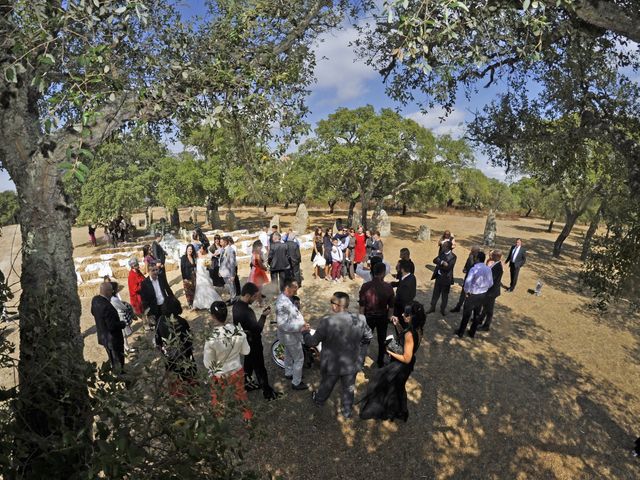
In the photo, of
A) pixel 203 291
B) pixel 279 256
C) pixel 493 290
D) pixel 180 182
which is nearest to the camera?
pixel 493 290

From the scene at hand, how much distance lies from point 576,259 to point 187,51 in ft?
81.6

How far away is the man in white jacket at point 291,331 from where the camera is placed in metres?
6.35

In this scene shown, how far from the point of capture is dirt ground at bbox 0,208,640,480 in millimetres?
5379

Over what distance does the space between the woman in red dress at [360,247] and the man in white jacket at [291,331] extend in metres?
7.29

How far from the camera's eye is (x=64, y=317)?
340cm

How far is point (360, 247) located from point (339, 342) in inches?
325

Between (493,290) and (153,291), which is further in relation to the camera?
(493,290)

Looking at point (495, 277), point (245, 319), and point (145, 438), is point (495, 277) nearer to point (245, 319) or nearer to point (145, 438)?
point (245, 319)

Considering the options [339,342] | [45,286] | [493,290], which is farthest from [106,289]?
[493,290]

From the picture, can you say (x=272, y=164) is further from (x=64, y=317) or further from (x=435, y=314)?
(x=435, y=314)

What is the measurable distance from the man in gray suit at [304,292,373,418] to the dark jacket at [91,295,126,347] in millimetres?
Result: 3550

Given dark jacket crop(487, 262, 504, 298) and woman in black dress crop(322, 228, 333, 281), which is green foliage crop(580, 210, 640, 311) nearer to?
dark jacket crop(487, 262, 504, 298)

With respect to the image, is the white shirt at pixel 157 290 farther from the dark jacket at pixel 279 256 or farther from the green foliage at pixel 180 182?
A: the green foliage at pixel 180 182

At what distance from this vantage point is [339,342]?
5789 millimetres
